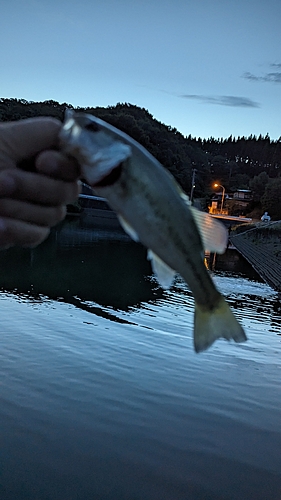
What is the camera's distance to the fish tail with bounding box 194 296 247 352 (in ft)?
11.0

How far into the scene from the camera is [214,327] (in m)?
3.41

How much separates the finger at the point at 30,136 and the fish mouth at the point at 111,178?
539 mm

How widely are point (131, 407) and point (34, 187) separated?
28.8ft

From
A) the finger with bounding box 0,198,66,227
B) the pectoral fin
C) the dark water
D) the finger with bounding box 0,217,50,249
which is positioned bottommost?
the dark water

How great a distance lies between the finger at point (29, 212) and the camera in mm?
3410

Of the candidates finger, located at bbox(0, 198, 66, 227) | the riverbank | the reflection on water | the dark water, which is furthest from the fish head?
the riverbank

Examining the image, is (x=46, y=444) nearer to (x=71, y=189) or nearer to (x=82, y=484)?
(x=82, y=484)

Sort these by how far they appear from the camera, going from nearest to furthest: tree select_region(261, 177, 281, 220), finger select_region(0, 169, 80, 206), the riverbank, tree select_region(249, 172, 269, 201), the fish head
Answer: the fish head < finger select_region(0, 169, 80, 206) < the riverbank < tree select_region(261, 177, 281, 220) < tree select_region(249, 172, 269, 201)

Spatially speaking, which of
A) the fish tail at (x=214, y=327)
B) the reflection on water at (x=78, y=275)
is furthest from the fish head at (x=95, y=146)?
the reflection on water at (x=78, y=275)

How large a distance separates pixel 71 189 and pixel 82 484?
663cm

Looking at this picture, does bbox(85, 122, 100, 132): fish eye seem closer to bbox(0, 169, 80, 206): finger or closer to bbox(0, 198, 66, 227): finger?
bbox(0, 169, 80, 206): finger

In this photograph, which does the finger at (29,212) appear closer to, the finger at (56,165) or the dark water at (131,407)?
the finger at (56,165)

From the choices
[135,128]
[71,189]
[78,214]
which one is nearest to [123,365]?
[71,189]

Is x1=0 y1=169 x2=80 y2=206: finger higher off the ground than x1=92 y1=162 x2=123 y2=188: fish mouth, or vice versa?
x1=92 y1=162 x2=123 y2=188: fish mouth
